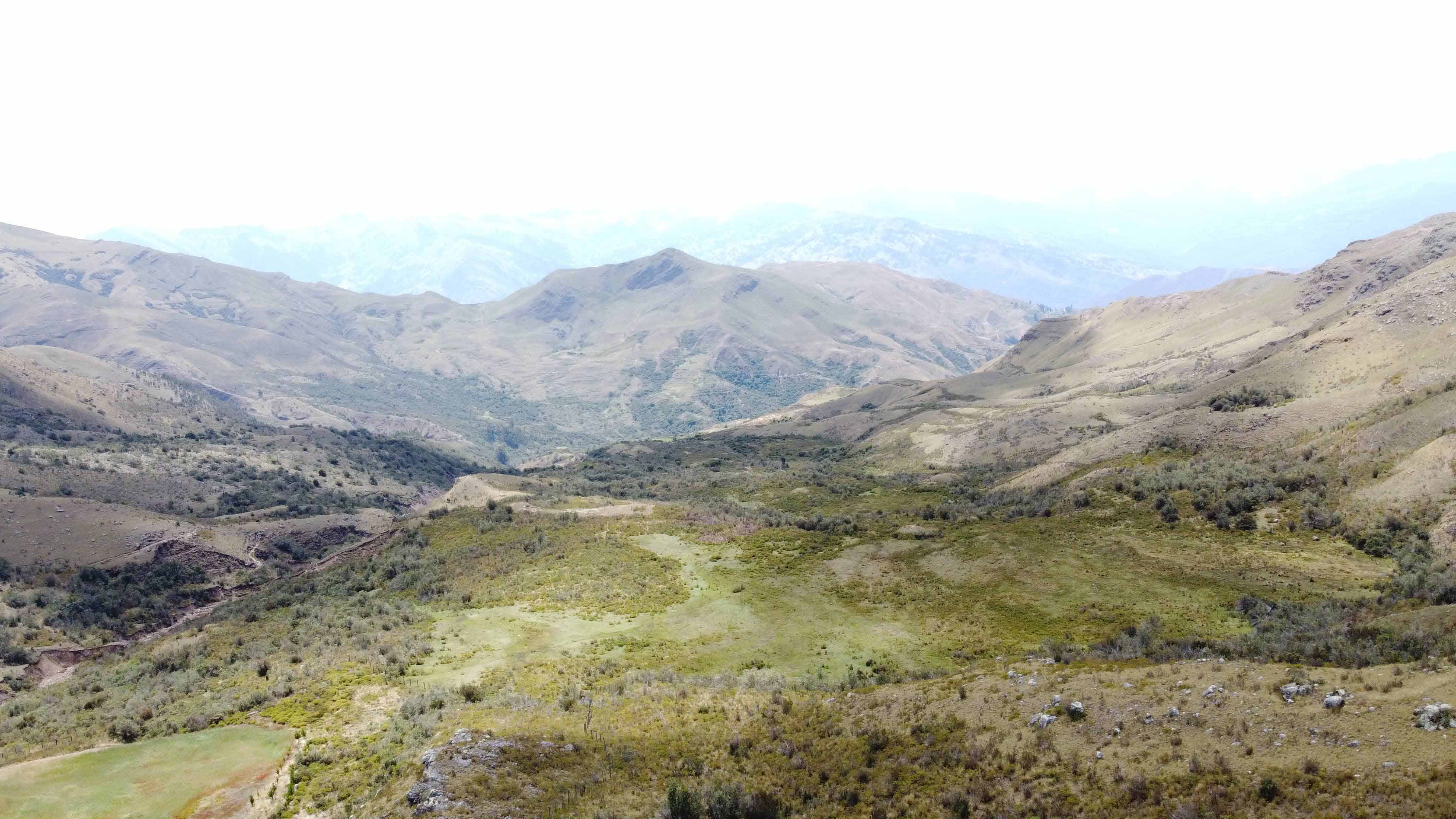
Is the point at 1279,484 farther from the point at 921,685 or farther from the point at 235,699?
the point at 235,699

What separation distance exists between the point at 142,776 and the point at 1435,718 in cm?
4467

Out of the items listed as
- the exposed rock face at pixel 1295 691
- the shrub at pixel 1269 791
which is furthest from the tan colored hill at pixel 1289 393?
the shrub at pixel 1269 791

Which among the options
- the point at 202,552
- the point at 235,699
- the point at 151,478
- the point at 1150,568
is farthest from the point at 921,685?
the point at 151,478

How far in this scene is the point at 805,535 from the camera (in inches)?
2731

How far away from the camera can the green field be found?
90.2 feet

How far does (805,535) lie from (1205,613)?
33.3m

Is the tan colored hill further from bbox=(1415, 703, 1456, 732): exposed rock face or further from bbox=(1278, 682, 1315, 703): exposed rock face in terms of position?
bbox=(1415, 703, 1456, 732): exposed rock face

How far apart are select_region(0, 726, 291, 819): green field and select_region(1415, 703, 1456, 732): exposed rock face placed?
39.5 metres

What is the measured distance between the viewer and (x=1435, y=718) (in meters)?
19.0

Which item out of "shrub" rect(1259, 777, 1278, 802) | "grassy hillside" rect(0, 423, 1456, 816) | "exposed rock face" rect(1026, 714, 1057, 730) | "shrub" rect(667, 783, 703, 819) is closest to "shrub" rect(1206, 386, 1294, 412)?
"grassy hillside" rect(0, 423, 1456, 816)

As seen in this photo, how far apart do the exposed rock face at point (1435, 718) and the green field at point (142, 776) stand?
Result: 39519mm

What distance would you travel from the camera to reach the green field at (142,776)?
2748cm

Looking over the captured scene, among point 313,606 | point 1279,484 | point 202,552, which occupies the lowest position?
point 202,552

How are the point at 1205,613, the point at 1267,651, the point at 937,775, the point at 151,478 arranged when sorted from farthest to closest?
the point at 151,478 → the point at 1205,613 → the point at 1267,651 → the point at 937,775
